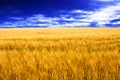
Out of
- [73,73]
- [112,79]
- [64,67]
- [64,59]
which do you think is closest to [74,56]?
[64,59]

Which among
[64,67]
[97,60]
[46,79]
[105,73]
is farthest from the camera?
[97,60]

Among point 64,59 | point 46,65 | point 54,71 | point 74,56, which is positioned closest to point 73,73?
point 54,71

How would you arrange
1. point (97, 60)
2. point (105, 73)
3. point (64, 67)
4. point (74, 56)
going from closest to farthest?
point (105, 73), point (64, 67), point (97, 60), point (74, 56)

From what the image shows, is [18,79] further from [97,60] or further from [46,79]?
[97,60]

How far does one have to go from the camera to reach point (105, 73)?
11.5 ft

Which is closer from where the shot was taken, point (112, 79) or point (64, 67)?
point (112, 79)

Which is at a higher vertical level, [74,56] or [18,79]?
[74,56]

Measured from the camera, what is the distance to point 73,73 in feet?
11.3

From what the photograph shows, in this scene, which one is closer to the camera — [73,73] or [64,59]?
[73,73]

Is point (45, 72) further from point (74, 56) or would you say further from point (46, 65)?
point (74, 56)

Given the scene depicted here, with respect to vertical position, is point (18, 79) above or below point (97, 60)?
below

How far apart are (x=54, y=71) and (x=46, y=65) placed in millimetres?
300

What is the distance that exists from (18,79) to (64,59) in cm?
116

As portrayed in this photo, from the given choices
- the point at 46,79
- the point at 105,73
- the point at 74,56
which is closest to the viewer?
the point at 46,79
